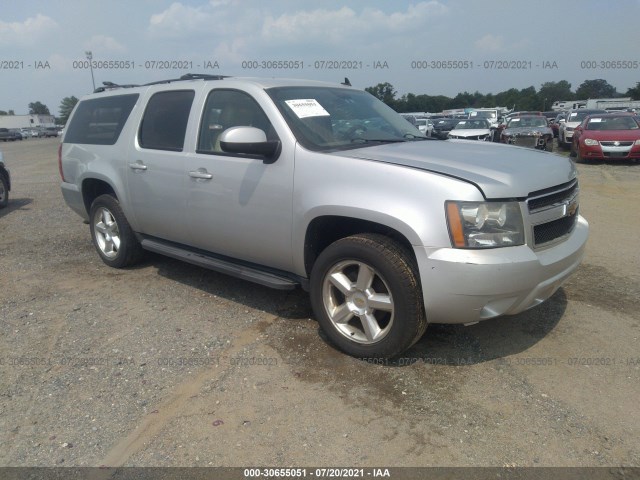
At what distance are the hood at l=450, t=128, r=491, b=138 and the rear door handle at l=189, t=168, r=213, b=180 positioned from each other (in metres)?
15.3

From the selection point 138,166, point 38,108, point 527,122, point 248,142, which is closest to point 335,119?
point 248,142

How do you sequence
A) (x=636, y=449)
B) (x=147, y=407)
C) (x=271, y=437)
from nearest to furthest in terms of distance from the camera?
(x=636, y=449) → (x=271, y=437) → (x=147, y=407)

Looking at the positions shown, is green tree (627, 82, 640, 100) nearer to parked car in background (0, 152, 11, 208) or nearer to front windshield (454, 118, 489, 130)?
front windshield (454, 118, 489, 130)

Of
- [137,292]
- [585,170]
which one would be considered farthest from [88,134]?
[585,170]

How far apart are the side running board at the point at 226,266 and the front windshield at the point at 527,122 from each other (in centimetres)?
1619

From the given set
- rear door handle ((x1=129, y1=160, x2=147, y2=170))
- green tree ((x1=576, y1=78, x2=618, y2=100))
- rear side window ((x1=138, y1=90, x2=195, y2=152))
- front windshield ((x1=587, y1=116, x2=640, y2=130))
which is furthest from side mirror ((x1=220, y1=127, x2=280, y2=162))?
green tree ((x1=576, y1=78, x2=618, y2=100))

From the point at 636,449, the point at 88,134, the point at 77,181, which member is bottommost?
the point at 636,449

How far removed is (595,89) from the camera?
82.6 meters

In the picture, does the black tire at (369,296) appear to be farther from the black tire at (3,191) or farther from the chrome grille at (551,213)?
the black tire at (3,191)

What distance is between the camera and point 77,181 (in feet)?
19.0

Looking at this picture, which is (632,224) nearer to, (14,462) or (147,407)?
(147,407)

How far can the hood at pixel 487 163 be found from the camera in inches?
121

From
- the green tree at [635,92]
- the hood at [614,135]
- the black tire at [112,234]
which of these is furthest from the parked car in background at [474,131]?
the green tree at [635,92]

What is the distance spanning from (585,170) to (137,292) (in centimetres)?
1251
